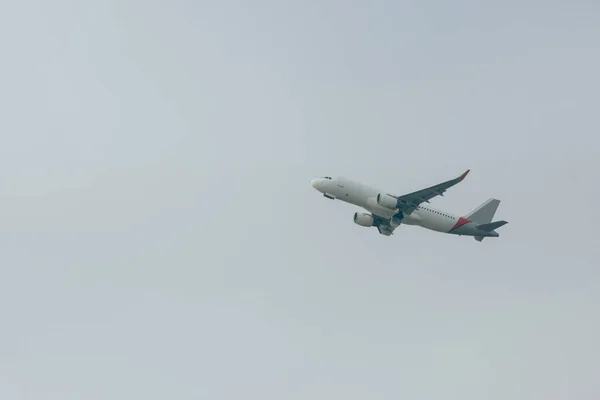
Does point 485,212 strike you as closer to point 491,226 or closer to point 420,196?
point 491,226

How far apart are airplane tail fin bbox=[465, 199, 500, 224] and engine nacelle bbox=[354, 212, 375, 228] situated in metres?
13.9

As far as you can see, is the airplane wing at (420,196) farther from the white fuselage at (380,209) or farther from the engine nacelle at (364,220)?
the engine nacelle at (364,220)

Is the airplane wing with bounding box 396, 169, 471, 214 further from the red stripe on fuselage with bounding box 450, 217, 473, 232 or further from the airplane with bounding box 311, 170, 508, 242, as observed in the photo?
the red stripe on fuselage with bounding box 450, 217, 473, 232

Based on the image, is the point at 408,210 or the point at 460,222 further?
the point at 460,222

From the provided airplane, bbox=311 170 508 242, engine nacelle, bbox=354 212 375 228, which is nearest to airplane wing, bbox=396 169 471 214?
airplane, bbox=311 170 508 242

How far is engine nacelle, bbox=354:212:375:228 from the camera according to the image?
111625mm

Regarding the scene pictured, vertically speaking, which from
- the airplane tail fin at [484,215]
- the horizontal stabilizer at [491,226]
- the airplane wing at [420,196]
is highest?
the airplane tail fin at [484,215]

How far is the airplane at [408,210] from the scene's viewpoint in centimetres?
10481

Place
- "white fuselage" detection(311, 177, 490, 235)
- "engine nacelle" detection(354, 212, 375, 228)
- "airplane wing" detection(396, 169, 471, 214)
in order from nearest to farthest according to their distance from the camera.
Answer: "airplane wing" detection(396, 169, 471, 214)
"white fuselage" detection(311, 177, 490, 235)
"engine nacelle" detection(354, 212, 375, 228)

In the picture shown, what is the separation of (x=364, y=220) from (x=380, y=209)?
18.0 ft

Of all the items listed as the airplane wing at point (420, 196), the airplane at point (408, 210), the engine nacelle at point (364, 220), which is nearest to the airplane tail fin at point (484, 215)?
the airplane at point (408, 210)

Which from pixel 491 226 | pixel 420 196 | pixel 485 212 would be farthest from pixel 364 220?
pixel 485 212

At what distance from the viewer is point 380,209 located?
4198 inches

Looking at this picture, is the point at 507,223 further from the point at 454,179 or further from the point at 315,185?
the point at 315,185
